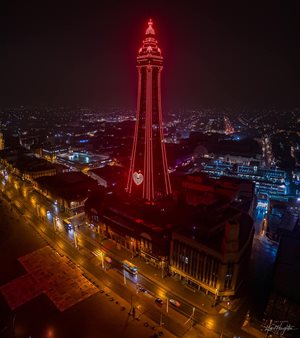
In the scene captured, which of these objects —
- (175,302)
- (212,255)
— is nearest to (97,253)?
(175,302)

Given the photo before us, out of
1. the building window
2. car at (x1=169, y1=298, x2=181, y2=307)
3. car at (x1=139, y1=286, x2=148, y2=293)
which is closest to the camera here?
the building window

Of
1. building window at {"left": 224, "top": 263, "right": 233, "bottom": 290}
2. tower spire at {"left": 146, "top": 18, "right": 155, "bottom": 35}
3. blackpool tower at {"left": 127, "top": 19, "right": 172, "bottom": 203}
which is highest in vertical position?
tower spire at {"left": 146, "top": 18, "right": 155, "bottom": 35}

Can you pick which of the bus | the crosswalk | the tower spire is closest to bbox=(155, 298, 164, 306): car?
the bus

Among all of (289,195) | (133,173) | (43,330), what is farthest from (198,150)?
(43,330)

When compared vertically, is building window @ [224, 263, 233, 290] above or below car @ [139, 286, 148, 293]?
above

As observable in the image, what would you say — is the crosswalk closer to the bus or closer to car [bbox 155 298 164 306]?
the bus

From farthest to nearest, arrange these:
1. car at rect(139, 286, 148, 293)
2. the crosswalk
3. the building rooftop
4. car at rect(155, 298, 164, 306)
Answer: the building rooftop → the crosswalk → car at rect(139, 286, 148, 293) → car at rect(155, 298, 164, 306)

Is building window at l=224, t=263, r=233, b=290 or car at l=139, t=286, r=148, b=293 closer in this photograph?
building window at l=224, t=263, r=233, b=290

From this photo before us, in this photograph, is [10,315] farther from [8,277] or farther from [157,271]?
[157,271]
